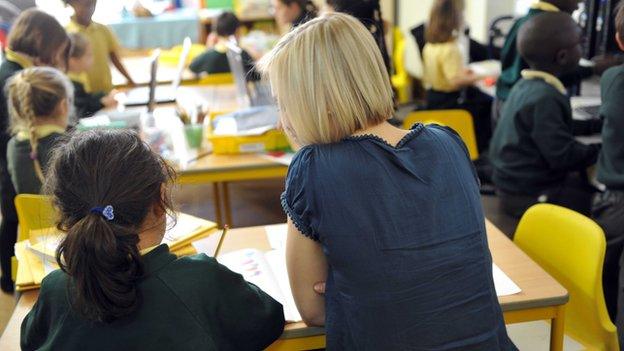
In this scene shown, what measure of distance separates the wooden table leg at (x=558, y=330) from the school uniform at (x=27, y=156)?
1633mm

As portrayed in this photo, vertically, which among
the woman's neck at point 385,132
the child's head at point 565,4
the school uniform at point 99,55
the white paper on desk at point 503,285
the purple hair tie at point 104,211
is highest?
the child's head at point 565,4

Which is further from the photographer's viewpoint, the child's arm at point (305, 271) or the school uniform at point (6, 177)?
the school uniform at point (6, 177)

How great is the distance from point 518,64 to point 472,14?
1925 millimetres

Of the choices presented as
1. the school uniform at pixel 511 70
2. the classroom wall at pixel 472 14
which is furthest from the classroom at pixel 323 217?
the classroom wall at pixel 472 14

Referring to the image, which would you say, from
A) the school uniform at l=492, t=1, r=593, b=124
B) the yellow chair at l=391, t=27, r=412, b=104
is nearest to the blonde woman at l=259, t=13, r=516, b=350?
the school uniform at l=492, t=1, r=593, b=124

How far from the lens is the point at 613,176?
2.30 meters

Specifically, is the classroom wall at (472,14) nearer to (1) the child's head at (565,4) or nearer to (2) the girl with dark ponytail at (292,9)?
(1) the child's head at (565,4)

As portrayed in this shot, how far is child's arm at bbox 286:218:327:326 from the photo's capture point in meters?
1.34

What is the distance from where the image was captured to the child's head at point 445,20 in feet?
12.9

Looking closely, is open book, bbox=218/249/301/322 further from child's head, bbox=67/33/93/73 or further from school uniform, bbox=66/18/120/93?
school uniform, bbox=66/18/120/93

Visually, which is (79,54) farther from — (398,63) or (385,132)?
(398,63)

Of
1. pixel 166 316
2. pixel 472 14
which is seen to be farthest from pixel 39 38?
pixel 472 14

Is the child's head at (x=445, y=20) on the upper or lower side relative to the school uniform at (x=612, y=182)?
upper

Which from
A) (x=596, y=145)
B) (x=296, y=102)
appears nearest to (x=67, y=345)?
(x=296, y=102)
